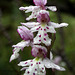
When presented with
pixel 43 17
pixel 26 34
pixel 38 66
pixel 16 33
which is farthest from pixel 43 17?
pixel 16 33

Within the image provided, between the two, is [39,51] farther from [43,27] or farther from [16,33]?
[16,33]

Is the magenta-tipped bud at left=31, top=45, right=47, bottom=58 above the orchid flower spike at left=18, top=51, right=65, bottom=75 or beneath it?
above

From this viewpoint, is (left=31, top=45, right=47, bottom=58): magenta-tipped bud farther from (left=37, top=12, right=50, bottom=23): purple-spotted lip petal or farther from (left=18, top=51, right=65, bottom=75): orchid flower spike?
(left=37, top=12, right=50, bottom=23): purple-spotted lip petal

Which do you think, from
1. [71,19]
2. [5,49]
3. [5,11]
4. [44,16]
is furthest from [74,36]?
[44,16]

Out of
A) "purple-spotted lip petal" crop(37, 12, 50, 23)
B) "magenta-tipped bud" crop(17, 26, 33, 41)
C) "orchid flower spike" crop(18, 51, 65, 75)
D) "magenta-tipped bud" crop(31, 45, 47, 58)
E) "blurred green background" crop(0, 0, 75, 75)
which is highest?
"purple-spotted lip petal" crop(37, 12, 50, 23)

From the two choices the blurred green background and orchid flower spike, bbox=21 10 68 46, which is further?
the blurred green background

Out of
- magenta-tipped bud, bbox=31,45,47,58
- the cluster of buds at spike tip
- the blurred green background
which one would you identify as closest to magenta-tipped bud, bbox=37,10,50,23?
the cluster of buds at spike tip

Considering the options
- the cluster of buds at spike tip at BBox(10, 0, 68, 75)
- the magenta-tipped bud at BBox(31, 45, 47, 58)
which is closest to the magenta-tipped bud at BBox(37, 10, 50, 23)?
the cluster of buds at spike tip at BBox(10, 0, 68, 75)

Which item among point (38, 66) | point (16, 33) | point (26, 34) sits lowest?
point (16, 33)

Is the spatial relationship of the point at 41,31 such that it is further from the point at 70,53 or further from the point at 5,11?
the point at 5,11

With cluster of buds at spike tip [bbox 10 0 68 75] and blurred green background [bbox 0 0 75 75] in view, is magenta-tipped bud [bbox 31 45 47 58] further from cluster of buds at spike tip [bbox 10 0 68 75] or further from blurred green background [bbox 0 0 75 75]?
blurred green background [bbox 0 0 75 75]
